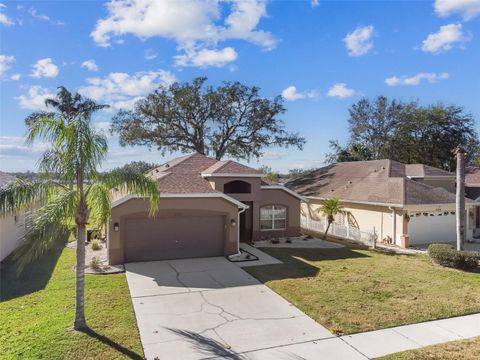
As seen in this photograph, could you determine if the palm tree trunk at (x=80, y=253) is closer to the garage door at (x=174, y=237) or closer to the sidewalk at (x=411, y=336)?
the sidewalk at (x=411, y=336)

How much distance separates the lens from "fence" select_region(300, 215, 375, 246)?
22.7 m

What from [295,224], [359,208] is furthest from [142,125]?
[359,208]

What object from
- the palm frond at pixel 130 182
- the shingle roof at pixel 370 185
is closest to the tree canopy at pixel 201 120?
the shingle roof at pixel 370 185

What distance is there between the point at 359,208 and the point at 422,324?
15.3 meters

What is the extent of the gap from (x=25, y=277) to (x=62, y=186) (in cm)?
702

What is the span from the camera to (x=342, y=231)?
24719 millimetres

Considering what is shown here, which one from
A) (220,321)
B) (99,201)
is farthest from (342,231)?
(99,201)

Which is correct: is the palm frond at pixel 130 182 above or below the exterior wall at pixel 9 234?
above

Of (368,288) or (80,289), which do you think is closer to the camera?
(80,289)

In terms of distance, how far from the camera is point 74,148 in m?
9.21

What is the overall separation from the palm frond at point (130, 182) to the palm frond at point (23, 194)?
1300 mm

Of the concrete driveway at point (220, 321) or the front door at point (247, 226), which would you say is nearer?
the concrete driveway at point (220, 321)

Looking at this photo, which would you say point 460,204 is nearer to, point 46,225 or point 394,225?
point 394,225

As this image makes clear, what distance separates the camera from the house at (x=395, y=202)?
22.4 m
